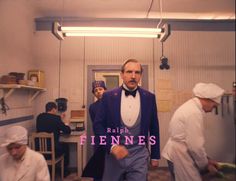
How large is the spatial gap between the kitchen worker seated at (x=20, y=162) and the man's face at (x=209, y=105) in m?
0.49

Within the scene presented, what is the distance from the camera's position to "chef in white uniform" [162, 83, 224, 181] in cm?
49

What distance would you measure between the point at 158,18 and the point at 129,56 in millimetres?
247

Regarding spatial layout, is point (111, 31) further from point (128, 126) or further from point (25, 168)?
point (25, 168)

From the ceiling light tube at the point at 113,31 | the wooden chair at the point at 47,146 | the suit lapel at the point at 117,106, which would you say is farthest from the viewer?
the wooden chair at the point at 47,146

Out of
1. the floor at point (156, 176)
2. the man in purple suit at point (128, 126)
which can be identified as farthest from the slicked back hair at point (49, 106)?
the man in purple suit at point (128, 126)

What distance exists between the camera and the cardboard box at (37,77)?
0.92m

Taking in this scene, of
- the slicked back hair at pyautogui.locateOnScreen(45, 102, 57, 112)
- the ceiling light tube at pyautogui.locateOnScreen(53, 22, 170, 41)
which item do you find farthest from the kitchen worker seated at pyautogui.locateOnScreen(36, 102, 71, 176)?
the ceiling light tube at pyautogui.locateOnScreen(53, 22, 170, 41)

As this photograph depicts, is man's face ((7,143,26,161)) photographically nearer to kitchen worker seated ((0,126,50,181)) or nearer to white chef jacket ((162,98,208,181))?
kitchen worker seated ((0,126,50,181))

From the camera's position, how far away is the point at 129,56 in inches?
44.3

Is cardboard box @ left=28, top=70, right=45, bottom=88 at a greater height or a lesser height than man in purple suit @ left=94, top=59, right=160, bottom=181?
greater

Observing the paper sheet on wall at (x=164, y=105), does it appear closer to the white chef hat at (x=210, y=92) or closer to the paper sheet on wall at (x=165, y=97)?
the paper sheet on wall at (x=165, y=97)

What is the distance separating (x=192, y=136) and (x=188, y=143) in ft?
0.10

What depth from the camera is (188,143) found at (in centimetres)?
56

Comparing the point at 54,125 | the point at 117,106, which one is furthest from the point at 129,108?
the point at 54,125
